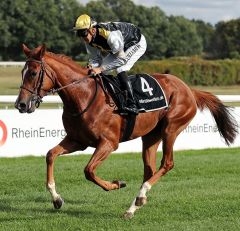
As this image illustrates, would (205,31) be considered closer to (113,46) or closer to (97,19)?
(97,19)

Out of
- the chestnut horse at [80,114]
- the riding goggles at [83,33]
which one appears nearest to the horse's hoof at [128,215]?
the chestnut horse at [80,114]

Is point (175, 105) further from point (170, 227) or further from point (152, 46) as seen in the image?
point (152, 46)

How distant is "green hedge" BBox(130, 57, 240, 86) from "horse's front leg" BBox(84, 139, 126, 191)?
33.6 m

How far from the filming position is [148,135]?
793 cm

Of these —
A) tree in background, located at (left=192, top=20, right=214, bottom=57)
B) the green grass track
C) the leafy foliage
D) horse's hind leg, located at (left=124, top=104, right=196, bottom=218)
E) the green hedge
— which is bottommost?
tree in background, located at (left=192, top=20, right=214, bottom=57)

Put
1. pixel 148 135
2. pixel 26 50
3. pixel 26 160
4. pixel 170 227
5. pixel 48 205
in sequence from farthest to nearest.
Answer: pixel 26 160 → pixel 148 135 → pixel 48 205 → pixel 26 50 → pixel 170 227

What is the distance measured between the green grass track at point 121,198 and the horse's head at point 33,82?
1.17 meters

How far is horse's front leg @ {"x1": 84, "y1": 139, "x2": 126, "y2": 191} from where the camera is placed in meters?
6.58

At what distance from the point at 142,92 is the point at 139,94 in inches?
2.0

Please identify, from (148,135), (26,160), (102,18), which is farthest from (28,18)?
(148,135)

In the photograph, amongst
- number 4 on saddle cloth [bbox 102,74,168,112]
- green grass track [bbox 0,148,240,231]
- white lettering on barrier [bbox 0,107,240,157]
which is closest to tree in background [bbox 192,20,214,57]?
white lettering on barrier [bbox 0,107,240,157]

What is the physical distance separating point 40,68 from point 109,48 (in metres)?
0.91

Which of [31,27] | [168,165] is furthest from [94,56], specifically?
[31,27]

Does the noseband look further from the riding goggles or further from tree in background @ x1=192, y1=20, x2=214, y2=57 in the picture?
tree in background @ x1=192, y1=20, x2=214, y2=57
